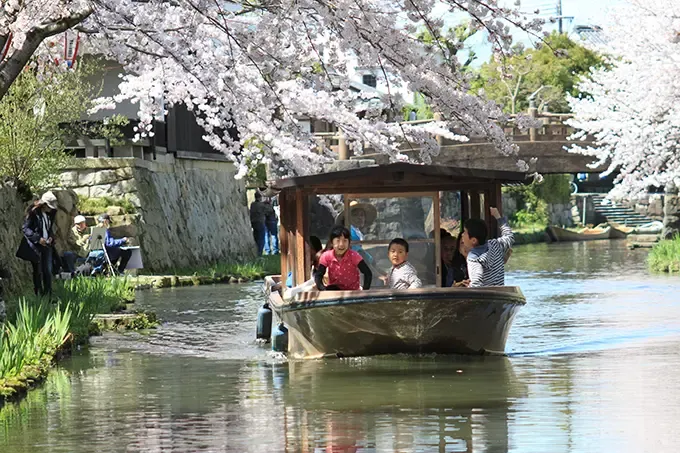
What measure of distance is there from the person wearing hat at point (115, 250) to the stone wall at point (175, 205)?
1634 mm

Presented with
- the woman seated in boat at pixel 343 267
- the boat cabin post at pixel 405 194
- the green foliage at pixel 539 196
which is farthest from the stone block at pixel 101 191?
the green foliage at pixel 539 196

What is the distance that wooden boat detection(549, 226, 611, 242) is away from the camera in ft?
192

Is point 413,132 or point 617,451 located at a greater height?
point 413,132

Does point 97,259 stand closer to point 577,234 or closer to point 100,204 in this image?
point 100,204

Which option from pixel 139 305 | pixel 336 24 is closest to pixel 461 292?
pixel 336 24

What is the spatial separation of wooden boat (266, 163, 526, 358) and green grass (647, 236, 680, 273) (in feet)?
57.0

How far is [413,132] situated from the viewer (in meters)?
16.9

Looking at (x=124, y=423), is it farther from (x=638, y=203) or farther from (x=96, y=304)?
(x=638, y=203)

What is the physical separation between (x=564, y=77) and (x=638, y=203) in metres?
22.4

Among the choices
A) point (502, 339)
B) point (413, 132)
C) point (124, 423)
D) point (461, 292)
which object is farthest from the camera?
point (413, 132)

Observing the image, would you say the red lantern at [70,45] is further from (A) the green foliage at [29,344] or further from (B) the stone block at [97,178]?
(B) the stone block at [97,178]

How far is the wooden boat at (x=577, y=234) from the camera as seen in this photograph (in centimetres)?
5838

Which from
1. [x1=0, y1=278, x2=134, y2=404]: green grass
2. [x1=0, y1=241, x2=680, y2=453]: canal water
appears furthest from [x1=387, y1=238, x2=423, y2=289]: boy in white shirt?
[x1=0, y1=278, x2=134, y2=404]: green grass

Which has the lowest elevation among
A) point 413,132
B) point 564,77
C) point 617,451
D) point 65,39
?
point 617,451
